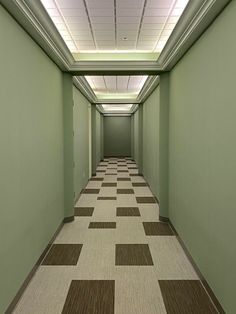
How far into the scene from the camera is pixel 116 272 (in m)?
2.86

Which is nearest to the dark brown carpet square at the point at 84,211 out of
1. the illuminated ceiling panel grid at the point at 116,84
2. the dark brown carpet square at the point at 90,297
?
the dark brown carpet square at the point at 90,297

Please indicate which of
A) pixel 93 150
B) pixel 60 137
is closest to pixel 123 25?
pixel 60 137

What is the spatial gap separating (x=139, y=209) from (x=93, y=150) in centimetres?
435

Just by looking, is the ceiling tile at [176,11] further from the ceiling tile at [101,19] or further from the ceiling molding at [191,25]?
the ceiling tile at [101,19]

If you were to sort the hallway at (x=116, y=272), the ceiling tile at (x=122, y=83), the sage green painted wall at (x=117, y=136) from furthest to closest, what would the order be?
1. the sage green painted wall at (x=117, y=136)
2. the ceiling tile at (x=122, y=83)
3. the hallway at (x=116, y=272)

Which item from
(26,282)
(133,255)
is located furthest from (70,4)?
(133,255)

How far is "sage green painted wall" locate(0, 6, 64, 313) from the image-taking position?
6.82 ft

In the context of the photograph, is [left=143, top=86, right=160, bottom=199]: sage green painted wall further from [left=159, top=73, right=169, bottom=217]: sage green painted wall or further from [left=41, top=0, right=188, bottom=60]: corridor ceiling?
[left=41, top=0, right=188, bottom=60]: corridor ceiling

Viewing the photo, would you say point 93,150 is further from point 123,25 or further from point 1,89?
point 1,89

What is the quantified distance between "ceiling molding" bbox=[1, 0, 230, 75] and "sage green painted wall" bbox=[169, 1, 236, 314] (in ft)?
0.32

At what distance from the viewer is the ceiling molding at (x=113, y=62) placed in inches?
85.0

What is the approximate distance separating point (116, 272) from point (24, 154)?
4.78ft

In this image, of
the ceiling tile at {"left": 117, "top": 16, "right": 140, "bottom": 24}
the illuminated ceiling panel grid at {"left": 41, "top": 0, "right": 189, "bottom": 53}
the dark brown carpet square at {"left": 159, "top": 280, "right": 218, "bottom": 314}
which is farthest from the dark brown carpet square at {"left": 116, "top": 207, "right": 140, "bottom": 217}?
the ceiling tile at {"left": 117, "top": 16, "right": 140, "bottom": 24}

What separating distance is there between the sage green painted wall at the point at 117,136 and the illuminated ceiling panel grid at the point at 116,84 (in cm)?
670
